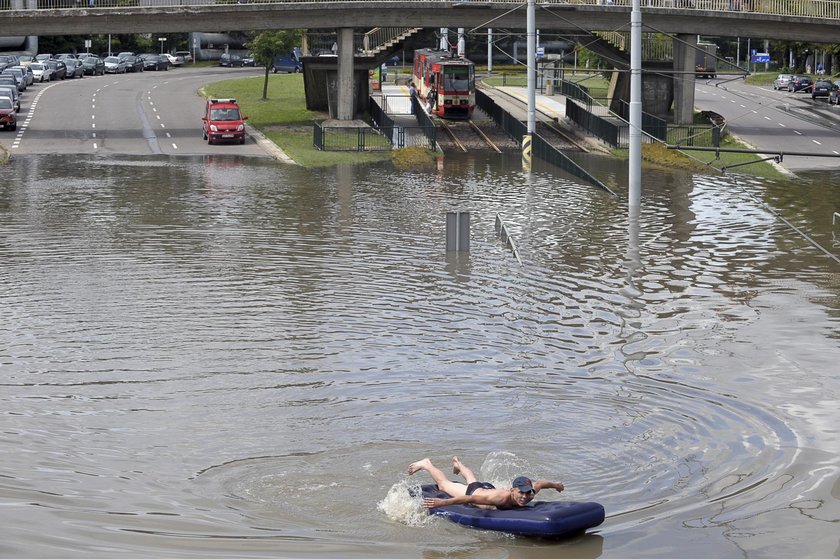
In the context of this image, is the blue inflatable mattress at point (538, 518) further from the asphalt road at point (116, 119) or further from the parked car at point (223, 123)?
the parked car at point (223, 123)

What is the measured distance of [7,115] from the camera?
202 ft

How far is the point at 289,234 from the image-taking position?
34.2 m

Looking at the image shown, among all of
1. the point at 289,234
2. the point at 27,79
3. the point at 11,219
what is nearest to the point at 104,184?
the point at 11,219

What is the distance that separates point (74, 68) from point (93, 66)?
4165 millimetres

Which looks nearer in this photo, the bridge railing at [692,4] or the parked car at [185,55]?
the bridge railing at [692,4]

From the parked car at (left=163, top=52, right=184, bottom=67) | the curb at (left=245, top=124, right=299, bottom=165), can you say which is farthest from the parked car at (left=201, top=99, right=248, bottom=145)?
the parked car at (left=163, top=52, right=184, bottom=67)

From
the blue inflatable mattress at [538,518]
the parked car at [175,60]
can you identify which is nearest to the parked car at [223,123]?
the blue inflatable mattress at [538,518]

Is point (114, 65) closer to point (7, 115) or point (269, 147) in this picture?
point (7, 115)

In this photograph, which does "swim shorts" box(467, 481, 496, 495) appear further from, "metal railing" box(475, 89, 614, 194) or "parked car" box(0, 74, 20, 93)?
"parked car" box(0, 74, 20, 93)

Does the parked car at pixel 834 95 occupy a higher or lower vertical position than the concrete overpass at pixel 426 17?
lower

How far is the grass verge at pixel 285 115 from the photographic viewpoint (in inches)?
2131

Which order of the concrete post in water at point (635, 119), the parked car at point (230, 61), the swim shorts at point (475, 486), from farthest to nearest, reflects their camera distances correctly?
the parked car at point (230, 61)
the concrete post in water at point (635, 119)
the swim shorts at point (475, 486)

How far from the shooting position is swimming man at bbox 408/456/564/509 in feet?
45.1

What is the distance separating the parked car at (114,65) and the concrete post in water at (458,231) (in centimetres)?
7846
